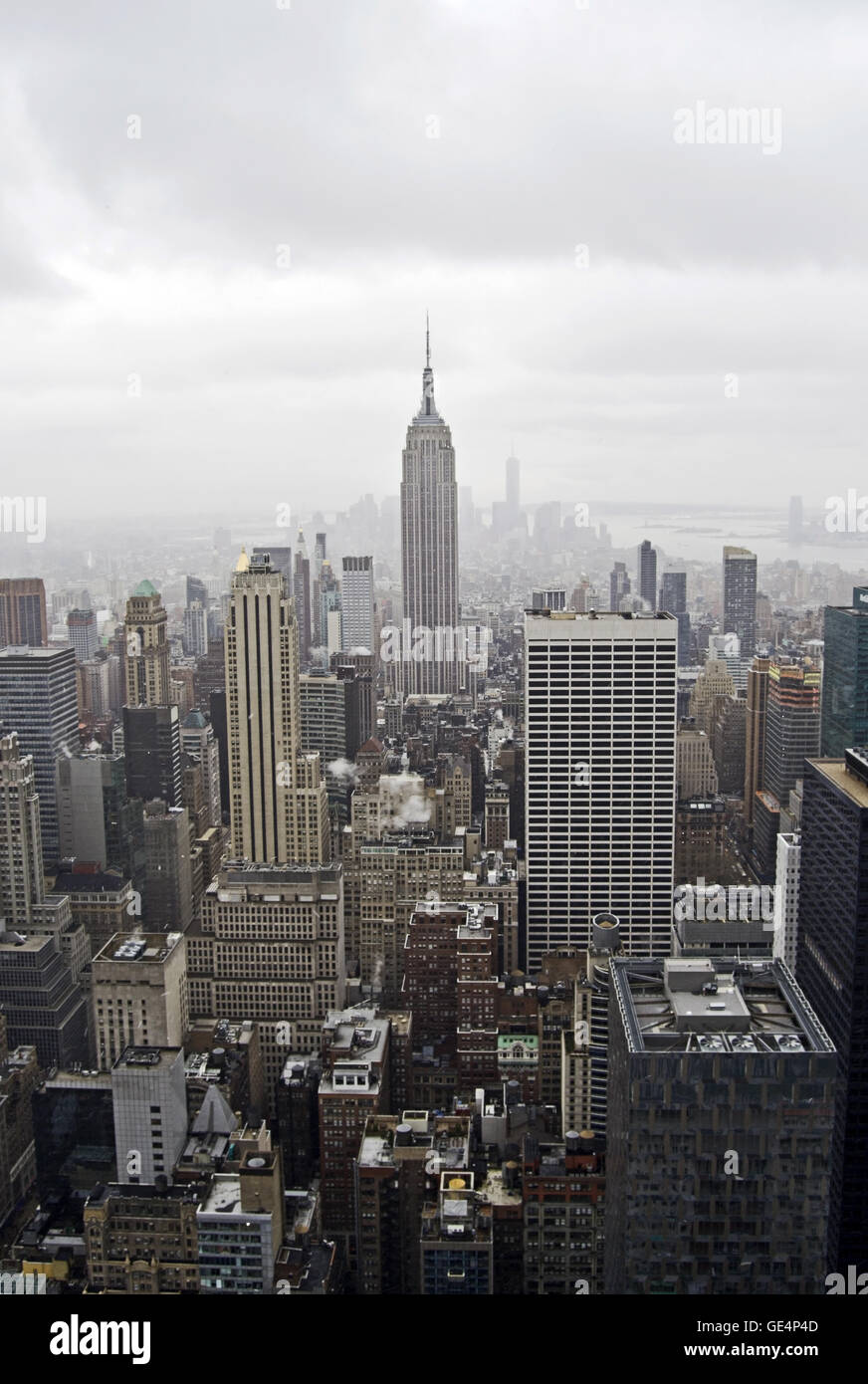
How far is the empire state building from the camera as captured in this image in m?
17.0

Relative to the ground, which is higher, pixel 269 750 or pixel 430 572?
pixel 430 572

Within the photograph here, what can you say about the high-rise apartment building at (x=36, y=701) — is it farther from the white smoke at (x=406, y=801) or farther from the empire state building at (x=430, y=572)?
the empire state building at (x=430, y=572)

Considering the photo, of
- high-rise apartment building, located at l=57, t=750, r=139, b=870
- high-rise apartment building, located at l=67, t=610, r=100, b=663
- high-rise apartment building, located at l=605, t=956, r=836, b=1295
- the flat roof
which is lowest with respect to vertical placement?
high-rise apartment building, located at l=57, t=750, r=139, b=870

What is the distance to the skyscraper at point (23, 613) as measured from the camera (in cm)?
1061

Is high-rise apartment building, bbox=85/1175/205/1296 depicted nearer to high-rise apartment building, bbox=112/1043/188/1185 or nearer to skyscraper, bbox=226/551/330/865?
high-rise apartment building, bbox=112/1043/188/1185

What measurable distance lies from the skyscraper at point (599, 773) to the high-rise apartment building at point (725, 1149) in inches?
306

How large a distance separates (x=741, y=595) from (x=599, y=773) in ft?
7.35

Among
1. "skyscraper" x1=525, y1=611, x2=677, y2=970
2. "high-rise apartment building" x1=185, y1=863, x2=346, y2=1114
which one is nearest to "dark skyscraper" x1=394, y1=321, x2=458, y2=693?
"skyscraper" x1=525, y1=611, x2=677, y2=970

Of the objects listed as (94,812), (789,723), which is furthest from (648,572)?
(94,812)

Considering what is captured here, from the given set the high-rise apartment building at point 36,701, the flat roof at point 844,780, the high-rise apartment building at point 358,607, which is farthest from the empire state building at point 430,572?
the flat roof at point 844,780

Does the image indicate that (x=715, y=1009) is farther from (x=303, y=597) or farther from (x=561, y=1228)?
(x=303, y=597)

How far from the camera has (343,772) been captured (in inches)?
570

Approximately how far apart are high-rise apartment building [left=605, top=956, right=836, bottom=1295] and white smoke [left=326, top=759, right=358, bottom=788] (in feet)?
33.5
